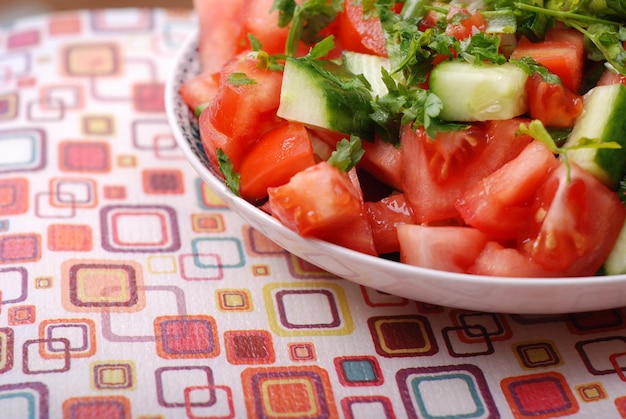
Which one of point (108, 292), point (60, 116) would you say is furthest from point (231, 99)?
point (60, 116)

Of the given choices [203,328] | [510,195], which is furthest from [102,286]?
[510,195]

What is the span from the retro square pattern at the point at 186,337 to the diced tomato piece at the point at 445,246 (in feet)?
1.64

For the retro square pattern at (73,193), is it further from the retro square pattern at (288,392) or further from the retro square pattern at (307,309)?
the retro square pattern at (288,392)

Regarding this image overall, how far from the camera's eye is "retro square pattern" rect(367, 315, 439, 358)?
5.60ft

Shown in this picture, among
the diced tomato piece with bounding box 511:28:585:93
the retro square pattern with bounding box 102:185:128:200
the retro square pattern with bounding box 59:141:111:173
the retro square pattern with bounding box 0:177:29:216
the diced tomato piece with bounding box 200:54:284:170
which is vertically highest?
the diced tomato piece with bounding box 511:28:585:93

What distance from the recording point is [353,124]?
1637mm

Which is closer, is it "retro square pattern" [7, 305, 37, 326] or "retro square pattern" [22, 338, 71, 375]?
"retro square pattern" [22, 338, 71, 375]

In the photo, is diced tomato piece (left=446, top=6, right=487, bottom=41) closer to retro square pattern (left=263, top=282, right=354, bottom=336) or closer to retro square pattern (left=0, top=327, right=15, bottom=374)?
retro square pattern (left=263, top=282, right=354, bottom=336)

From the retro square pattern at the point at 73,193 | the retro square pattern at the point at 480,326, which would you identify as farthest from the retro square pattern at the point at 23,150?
the retro square pattern at the point at 480,326

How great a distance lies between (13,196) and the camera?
211 cm

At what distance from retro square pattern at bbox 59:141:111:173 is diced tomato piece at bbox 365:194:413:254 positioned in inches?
37.9

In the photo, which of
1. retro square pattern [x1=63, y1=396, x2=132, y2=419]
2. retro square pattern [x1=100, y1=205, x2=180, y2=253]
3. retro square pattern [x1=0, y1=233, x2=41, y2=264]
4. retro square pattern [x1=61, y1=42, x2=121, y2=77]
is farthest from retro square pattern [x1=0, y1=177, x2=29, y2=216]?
retro square pattern [x1=63, y1=396, x2=132, y2=419]

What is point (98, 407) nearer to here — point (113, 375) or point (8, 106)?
point (113, 375)

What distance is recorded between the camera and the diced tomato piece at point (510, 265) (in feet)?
4.94
